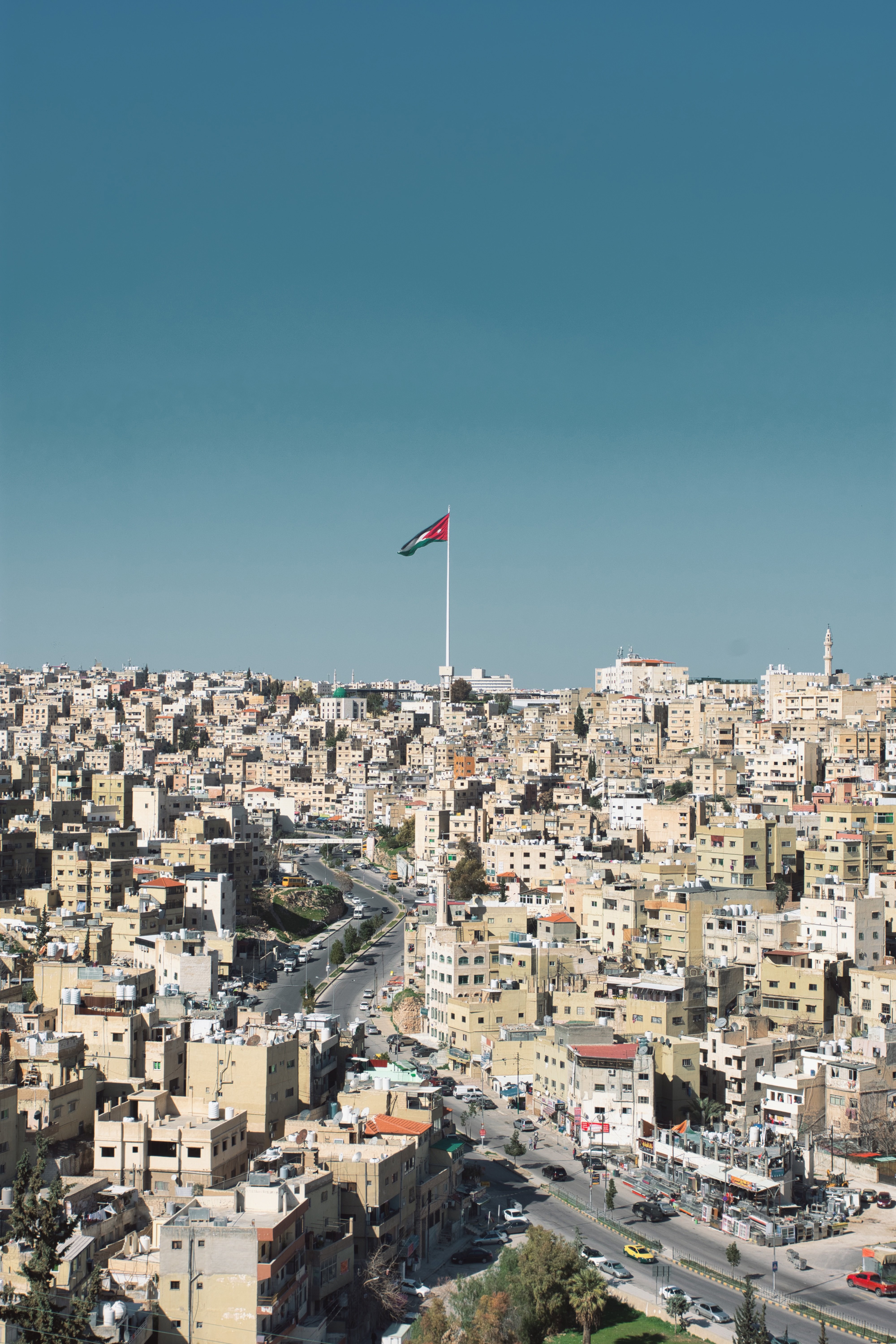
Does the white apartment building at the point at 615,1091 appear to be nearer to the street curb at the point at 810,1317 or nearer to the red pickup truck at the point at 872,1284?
the street curb at the point at 810,1317

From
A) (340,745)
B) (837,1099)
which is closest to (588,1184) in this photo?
(837,1099)

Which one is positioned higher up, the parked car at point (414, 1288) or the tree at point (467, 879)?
the tree at point (467, 879)

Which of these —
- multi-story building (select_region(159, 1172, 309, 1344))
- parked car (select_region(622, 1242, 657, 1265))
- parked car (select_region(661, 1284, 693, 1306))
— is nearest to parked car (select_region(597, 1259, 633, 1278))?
parked car (select_region(622, 1242, 657, 1265))

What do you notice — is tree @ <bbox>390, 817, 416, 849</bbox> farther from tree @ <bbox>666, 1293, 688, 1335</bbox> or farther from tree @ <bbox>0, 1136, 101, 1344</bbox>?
tree @ <bbox>0, 1136, 101, 1344</bbox>

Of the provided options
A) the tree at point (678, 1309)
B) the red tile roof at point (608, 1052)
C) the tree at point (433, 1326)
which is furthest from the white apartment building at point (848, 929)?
the tree at point (433, 1326)

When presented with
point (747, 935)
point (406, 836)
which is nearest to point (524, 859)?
point (747, 935)

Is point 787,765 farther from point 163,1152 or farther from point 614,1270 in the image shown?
point 163,1152
